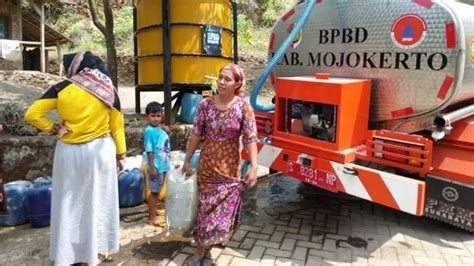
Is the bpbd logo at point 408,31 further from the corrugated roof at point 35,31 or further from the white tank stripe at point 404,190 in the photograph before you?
the corrugated roof at point 35,31

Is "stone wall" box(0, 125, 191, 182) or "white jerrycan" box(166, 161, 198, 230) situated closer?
"white jerrycan" box(166, 161, 198, 230)

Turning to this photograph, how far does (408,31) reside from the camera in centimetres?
323

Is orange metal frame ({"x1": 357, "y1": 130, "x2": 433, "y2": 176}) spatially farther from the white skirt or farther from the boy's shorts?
the white skirt

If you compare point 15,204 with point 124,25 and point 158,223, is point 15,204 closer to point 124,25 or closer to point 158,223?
point 158,223

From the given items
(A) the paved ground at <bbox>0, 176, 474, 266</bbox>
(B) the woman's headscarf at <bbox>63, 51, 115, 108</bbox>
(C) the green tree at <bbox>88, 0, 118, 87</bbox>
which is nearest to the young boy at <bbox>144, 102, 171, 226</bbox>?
(A) the paved ground at <bbox>0, 176, 474, 266</bbox>

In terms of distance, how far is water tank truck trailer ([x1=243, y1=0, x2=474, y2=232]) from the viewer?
3049 millimetres

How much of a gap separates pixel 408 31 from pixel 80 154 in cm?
263

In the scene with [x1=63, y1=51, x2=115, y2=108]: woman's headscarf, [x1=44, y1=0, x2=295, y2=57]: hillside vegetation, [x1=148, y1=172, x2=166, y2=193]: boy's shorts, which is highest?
[x1=44, y1=0, x2=295, y2=57]: hillside vegetation

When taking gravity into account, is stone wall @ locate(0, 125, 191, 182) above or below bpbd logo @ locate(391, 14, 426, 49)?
below

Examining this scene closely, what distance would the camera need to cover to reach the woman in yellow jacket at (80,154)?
2.73 m

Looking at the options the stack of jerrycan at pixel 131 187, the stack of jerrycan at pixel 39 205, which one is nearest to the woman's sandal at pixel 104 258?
the stack of jerrycan at pixel 39 205

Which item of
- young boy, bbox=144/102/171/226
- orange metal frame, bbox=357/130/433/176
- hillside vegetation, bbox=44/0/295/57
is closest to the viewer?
orange metal frame, bbox=357/130/433/176

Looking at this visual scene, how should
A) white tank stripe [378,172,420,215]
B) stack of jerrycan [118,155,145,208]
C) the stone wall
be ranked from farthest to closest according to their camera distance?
the stone wall → stack of jerrycan [118,155,145,208] → white tank stripe [378,172,420,215]

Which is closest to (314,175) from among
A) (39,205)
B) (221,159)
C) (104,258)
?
(221,159)
